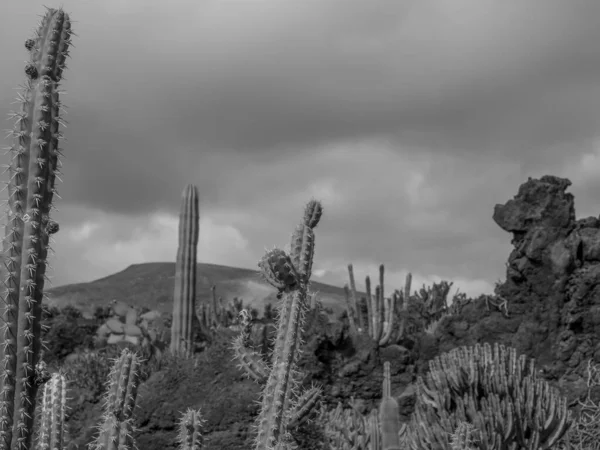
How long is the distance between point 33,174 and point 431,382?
18.2 feet

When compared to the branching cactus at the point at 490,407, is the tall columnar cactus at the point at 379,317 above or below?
above

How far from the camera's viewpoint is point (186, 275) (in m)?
15.6

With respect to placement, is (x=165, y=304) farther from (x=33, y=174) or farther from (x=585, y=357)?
(x=33, y=174)

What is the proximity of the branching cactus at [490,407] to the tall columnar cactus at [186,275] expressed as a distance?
8.47m

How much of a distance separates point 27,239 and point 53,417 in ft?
3.36

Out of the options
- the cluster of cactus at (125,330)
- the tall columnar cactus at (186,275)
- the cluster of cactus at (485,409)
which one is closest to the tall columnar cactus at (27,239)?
the cluster of cactus at (485,409)

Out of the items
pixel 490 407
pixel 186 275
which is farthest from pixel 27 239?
pixel 186 275

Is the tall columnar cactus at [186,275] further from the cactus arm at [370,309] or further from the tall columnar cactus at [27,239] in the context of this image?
the tall columnar cactus at [27,239]

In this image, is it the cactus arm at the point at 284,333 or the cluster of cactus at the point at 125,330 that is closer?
the cactus arm at the point at 284,333

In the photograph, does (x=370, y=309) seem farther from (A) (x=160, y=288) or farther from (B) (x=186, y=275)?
(A) (x=160, y=288)

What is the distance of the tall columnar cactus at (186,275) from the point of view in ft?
50.9

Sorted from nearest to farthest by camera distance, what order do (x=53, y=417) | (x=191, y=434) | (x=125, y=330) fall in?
1. (x=53, y=417)
2. (x=191, y=434)
3. (x=125, y=330)

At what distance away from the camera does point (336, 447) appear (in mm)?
8016

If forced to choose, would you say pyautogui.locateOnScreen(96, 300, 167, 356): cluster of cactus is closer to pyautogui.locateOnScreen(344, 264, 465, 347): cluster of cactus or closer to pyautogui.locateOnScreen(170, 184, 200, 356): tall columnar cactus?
pyautogui.locateOnScreen(170, 184, 200, 356): tall columnar cactus
